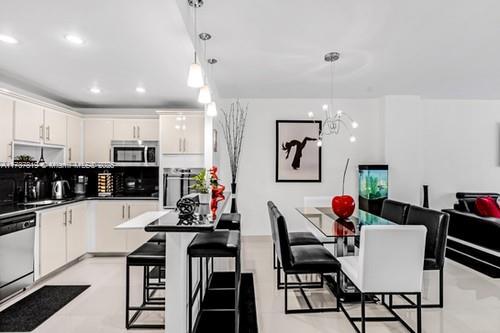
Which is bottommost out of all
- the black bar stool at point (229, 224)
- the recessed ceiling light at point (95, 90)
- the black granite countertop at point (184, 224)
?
the black bar stool at point (229, 224)

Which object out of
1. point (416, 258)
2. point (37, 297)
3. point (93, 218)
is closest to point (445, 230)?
point (416, 258)

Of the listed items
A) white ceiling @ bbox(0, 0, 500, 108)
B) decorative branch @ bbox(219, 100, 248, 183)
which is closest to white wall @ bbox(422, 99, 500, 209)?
white ceiling @ bbox(0, 0, 500, 108)

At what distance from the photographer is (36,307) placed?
123 inches

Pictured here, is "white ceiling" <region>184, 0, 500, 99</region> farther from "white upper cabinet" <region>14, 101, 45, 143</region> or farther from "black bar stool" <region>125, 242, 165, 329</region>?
"white upper cabinet" <region>14, 101, 45, 143</region>

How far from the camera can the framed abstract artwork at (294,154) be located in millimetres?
5840

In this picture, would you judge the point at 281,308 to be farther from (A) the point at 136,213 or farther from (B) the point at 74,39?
(B) the point at 74,39

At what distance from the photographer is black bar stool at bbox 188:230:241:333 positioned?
94.0 inches

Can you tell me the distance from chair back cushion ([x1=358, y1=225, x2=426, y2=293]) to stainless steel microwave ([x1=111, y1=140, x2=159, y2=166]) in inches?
145

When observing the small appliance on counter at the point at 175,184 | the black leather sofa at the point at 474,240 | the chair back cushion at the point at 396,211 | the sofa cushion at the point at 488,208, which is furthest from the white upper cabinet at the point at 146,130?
the sofa cushion at the point at 488,208

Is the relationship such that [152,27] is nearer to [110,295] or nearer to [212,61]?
[212,61]

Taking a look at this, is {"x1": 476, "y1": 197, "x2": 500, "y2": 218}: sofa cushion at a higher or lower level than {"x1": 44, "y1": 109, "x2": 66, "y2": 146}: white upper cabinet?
lower

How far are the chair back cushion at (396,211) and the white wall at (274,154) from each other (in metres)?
1.91

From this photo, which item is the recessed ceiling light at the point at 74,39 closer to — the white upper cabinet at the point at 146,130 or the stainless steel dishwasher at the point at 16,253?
the stainless steel dishwasher at the point at 16,253

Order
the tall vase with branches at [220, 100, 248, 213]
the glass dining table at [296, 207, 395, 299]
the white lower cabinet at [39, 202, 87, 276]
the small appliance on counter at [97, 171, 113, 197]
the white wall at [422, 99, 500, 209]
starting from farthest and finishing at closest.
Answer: the white wall at [422, 99, 500, 209]
the tall vase with branches at [220, 100, 248, 213]
the small appliance on counter at [97, 171, 113, 197]
the white lower cabinet at [39, 202, 87, 276]
the glass dining table at [296, 207, 395, 299]
